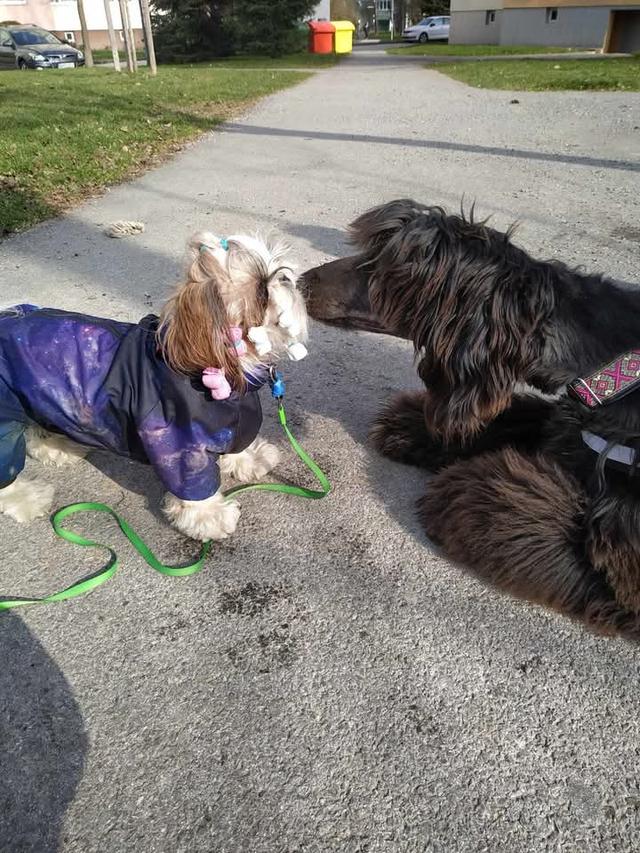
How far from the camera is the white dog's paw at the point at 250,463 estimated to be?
292cm

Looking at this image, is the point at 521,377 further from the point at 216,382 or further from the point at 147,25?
the point at 147,25

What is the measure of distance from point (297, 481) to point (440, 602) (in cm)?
95

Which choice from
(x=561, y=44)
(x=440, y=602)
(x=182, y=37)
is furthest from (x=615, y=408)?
(x=561, y=44)

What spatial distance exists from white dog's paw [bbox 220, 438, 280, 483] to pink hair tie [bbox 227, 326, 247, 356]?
32.0 inches

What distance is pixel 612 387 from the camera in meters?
2.06

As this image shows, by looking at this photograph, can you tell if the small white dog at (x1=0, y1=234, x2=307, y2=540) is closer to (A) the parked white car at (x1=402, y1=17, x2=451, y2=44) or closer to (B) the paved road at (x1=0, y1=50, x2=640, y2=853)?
(B) the paved road at (x1=0, y1=50, x2=640, y2=853)

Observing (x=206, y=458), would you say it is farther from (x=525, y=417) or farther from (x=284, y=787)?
(x=525, y=417)

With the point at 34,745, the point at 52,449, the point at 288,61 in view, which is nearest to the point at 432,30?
the point at 288,61

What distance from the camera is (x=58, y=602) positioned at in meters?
2.32

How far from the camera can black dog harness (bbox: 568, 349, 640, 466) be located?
2.04 m

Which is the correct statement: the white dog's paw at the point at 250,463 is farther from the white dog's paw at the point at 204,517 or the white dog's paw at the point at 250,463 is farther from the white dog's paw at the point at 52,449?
the white dog's paw at the point at 52,449

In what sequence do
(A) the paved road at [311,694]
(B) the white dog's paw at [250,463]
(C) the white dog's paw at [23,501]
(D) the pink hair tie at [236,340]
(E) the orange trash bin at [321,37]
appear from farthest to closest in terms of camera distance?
1. (E) the orange trash bin at [321,37]
2. (B) the white dog's paw at [250,463]
3. (C) the white dog's paw at [23,501]
4. (D) the pink hair tie at [236,340]
5. (A) the paved road at [311,694]

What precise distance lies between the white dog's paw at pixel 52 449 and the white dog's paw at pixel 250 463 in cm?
74

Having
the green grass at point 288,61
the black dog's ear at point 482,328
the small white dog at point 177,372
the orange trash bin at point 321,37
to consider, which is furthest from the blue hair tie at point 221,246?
the orange trash bin at point 321,37
